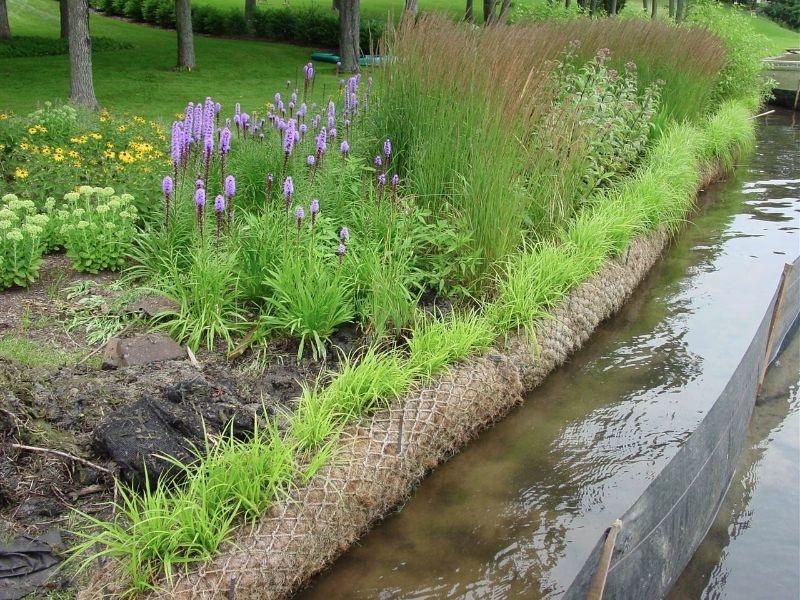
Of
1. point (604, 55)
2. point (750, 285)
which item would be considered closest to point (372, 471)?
point (750, 285)

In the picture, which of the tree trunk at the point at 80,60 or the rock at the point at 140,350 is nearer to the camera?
the rock at the point at 140,350

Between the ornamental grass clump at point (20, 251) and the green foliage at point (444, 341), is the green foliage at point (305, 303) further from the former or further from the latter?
the ornamental grass clump at point (20, 251)

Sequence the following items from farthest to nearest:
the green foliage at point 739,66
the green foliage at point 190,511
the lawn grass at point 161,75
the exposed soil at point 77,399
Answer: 1. the green foliage at point 739,66
2. the lawn grass at point 161,75
3. the exposed soil at point 77,399
4. the green foliage at point 190,511

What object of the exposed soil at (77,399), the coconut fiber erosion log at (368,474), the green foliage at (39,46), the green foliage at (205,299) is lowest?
the coconut fiber erosion log at (368,474)

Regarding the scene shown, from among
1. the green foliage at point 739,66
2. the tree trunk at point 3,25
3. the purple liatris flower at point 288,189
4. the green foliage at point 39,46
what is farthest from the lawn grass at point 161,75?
the green foliage at point 739,66

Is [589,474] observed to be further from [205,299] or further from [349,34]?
[349,34]

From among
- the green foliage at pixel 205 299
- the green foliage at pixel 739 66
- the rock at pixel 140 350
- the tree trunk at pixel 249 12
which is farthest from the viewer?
the tree trunk at pixel 249 12

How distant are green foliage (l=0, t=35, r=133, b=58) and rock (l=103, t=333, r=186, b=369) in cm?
1502

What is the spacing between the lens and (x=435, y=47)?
20.9 feet

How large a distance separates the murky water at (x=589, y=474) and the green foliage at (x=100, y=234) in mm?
2618

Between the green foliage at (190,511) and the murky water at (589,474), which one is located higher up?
the green foliage at (190,511)

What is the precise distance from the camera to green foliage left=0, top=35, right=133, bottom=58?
1708cm

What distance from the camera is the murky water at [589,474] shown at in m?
3.79

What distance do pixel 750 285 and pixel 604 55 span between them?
3.50 meters
